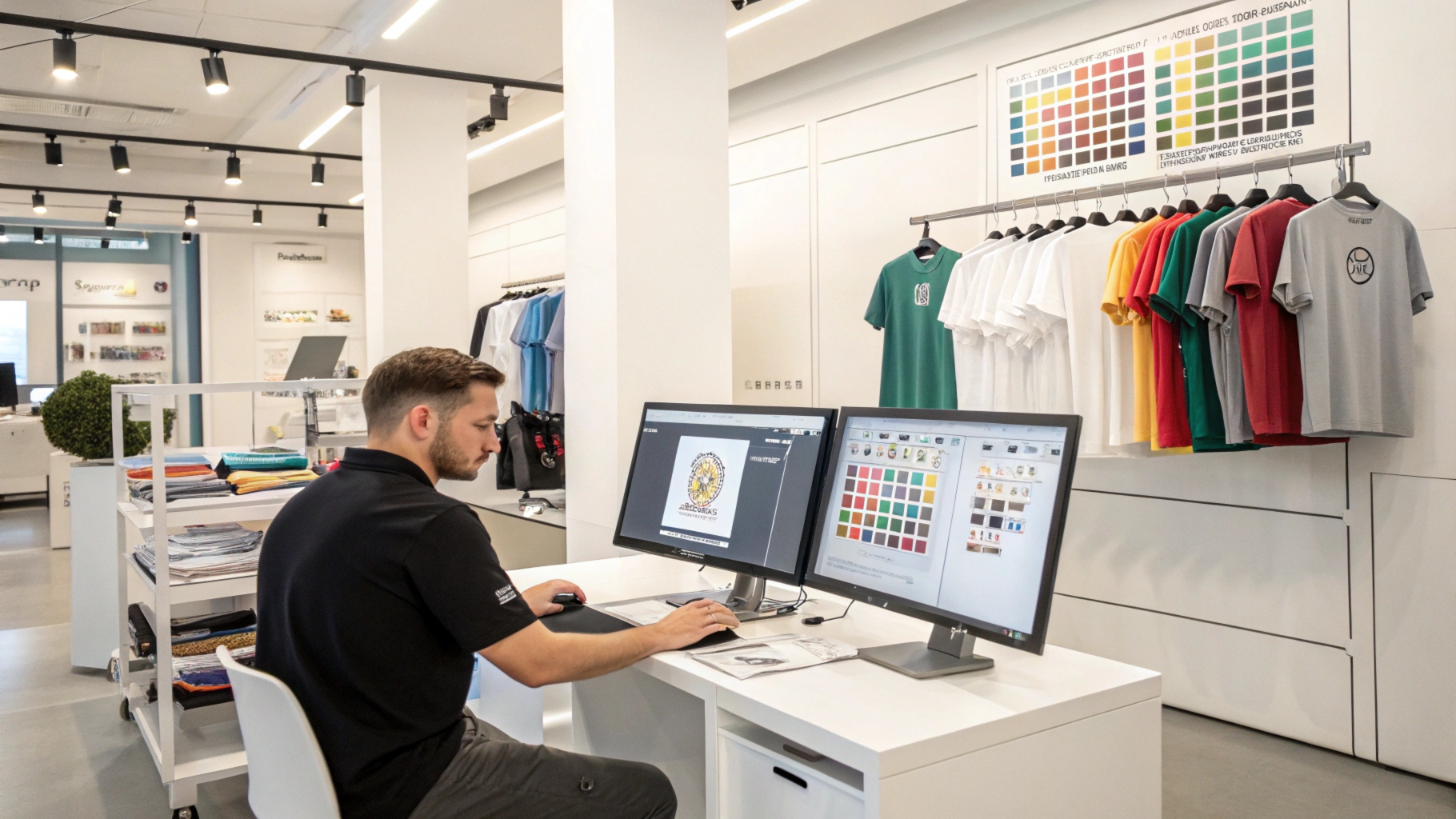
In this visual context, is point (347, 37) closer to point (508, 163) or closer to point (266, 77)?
point (266, 77)

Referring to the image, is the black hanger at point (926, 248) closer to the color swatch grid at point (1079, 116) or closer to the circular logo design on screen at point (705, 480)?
the color swatch grid at point (1079, 116)

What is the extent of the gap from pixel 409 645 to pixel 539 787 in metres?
0.35

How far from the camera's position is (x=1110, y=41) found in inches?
146

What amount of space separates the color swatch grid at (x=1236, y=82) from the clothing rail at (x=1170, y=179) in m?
0.16

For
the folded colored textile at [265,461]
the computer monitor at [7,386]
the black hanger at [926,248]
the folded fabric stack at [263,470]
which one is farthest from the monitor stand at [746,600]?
the computer monitor at [7,386]

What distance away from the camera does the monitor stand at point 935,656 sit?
1.65m

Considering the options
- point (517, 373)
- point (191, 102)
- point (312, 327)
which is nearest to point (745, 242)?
point (517, 373)

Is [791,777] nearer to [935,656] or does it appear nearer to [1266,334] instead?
[935,656]

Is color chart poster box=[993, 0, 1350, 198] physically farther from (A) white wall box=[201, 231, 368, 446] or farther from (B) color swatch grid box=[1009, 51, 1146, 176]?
(A) white wall box=[201, 231, 368, 446]

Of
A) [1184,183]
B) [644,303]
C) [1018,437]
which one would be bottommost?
[1018,437]

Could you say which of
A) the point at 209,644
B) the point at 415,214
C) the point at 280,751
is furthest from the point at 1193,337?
the point at 415,214

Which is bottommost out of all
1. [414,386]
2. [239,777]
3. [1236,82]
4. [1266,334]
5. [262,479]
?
[239,777]

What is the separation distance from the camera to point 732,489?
84.3 inches

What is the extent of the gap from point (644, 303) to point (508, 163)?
504cm
